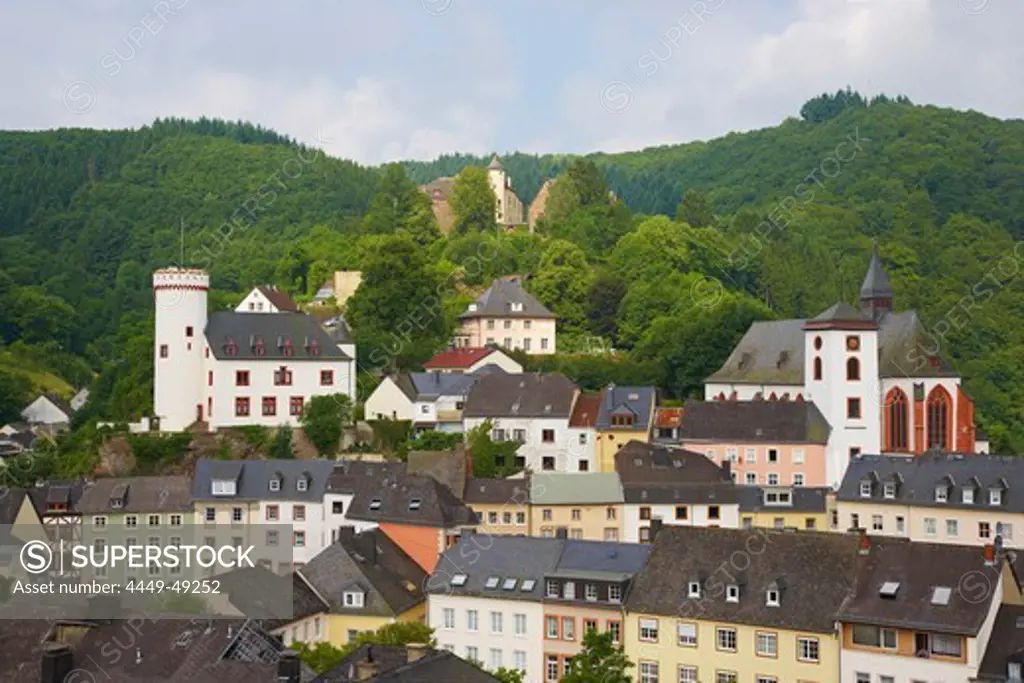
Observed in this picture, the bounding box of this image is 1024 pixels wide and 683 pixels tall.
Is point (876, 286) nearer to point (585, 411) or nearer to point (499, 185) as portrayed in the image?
point (585, 411)

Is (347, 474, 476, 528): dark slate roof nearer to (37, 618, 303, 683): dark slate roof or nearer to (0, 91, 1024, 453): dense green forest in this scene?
(0, 91, 1024, 453): dense green forest

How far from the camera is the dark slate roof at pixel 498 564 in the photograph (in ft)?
149

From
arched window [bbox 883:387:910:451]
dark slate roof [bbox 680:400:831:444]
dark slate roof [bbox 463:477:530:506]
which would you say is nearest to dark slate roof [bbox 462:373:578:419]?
dark slate roof [bbox 680:400:831:444]

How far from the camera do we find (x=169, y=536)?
200ft

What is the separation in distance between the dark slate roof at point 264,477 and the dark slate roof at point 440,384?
10.1 meters

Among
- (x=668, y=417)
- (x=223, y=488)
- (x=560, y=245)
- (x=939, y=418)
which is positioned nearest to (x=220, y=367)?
(x=223, y=488)

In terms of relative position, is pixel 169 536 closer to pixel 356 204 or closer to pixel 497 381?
pixel 497 381

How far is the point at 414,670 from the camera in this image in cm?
2755

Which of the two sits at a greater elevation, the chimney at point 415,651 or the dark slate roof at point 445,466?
the dark slate roof at point 445,466

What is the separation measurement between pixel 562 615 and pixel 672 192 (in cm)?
14070

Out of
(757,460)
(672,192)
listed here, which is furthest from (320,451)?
(672,192)

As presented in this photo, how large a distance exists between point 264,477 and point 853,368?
29385 mm

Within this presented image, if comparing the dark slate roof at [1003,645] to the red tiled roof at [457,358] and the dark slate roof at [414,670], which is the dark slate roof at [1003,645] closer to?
the dark slate roof at [414,670]

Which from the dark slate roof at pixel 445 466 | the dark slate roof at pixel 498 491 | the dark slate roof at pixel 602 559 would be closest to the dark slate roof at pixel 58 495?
the dark slate roof at pixel 445 466
